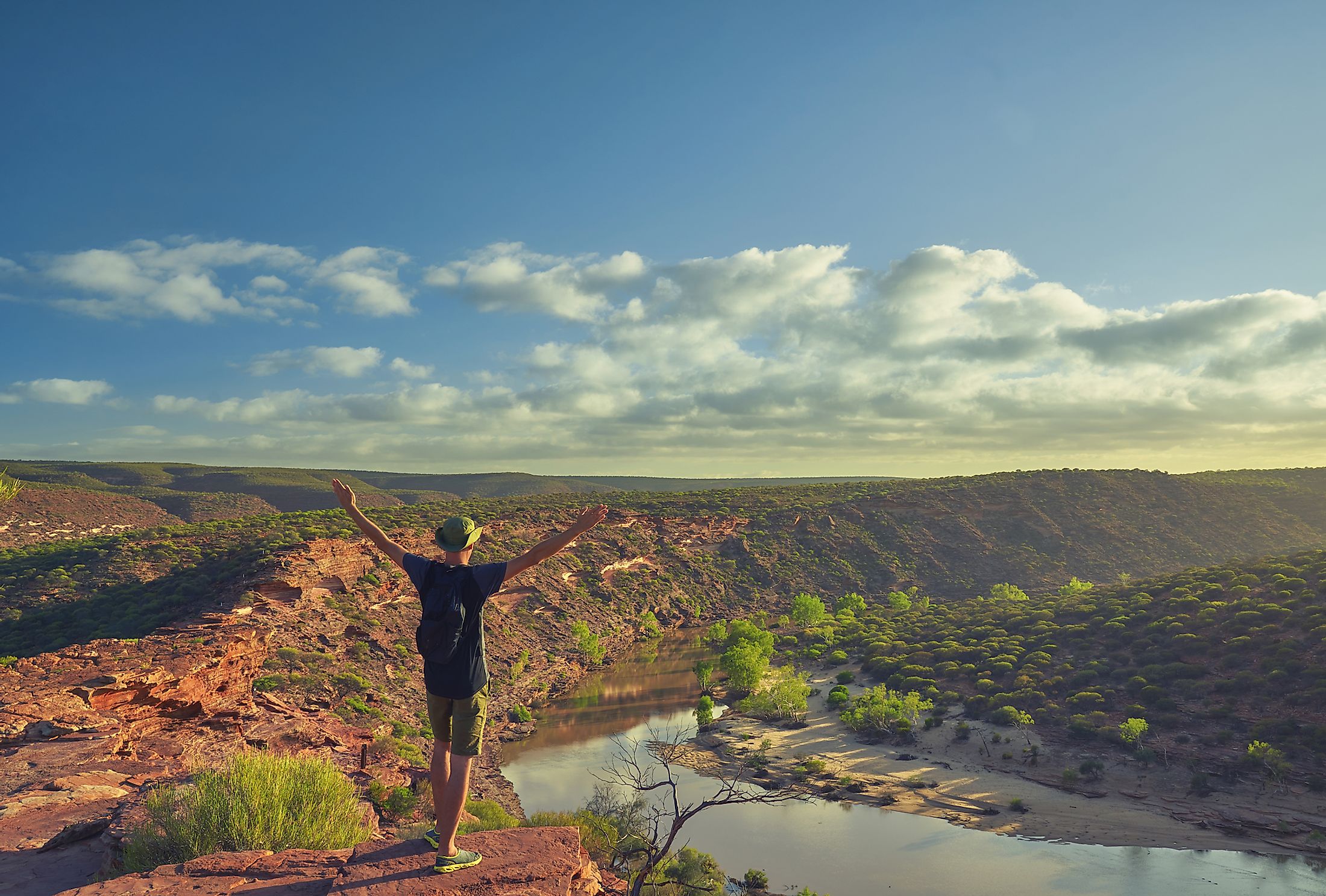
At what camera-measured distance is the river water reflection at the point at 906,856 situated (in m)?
23.9

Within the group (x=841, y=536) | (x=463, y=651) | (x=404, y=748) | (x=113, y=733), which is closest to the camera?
(x=463, y=651)

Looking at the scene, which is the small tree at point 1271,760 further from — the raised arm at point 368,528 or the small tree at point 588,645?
the small tree at point 588,645

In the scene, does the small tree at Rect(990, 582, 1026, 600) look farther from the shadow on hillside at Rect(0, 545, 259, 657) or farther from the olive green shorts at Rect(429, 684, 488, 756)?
the olive green shorts at Rect(429, 684, 488, 756)

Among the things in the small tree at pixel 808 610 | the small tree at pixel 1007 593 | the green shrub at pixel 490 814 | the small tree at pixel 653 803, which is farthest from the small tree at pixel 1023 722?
the small tree at pixel 1007 593

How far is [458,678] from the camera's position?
17.1 feet

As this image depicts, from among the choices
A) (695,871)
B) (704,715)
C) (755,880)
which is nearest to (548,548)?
(695,871)

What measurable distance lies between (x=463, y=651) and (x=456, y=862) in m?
1.62

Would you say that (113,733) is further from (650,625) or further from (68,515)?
(68,515)

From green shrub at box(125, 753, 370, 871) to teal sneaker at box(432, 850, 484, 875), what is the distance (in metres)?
2.99

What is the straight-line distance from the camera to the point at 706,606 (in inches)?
2985

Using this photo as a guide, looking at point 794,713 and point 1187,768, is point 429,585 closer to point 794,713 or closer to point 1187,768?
point 1187,768

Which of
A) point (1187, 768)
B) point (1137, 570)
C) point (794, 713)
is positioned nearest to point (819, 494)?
point (1137, 570)

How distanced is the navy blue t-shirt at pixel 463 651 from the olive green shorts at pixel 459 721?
0.07 metres

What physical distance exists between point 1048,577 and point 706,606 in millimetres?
42219
